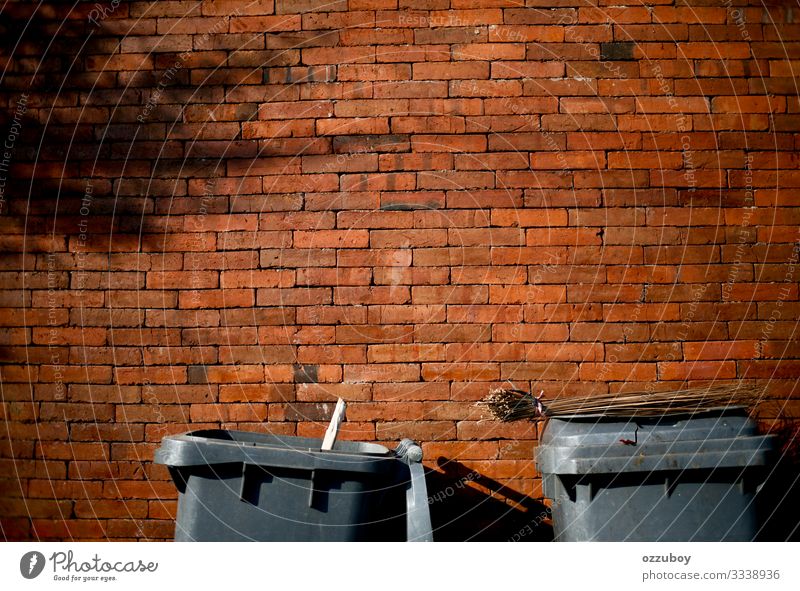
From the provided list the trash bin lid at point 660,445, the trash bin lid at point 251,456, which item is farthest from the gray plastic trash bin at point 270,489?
the trash bin lid at point 660,445

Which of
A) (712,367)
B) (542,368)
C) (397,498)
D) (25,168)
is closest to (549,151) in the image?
(542,368)

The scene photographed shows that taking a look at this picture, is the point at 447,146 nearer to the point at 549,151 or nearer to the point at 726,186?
the point at 549,151

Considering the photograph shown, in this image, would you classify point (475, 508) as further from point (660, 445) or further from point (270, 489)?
point (270, 489)

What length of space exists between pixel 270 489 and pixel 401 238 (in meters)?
1.53

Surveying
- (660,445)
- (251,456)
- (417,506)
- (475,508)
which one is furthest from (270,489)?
(660,445)

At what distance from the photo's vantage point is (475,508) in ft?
11.7

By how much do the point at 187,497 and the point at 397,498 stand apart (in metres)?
0.96

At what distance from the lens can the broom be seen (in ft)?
10.3

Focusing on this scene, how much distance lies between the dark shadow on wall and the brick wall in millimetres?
15

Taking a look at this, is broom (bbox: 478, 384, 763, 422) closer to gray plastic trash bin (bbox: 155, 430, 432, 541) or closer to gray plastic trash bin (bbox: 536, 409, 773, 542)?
gray plastic trash bin (bbox: 536, 409, 773, 542)

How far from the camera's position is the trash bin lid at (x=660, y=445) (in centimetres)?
281

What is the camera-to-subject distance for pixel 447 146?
3652mm

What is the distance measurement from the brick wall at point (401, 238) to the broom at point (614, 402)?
250 mm

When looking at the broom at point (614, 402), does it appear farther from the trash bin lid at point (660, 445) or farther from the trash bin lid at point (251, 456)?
the trash bin lid at point (251, 456)
